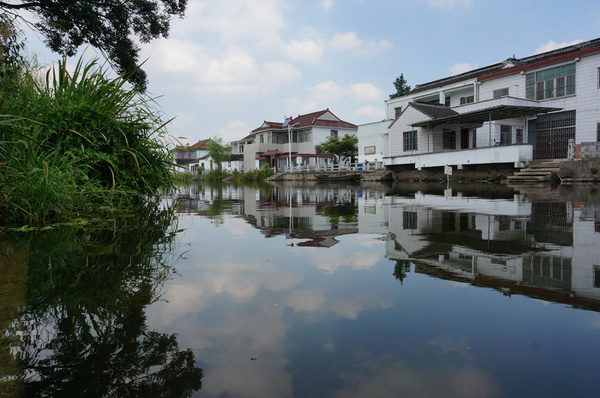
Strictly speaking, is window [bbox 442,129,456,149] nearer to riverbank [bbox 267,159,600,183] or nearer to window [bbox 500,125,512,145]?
riverbank [bbox 267,159,600,183]

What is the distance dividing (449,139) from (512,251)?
25.0m

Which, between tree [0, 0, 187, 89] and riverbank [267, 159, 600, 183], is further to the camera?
riverbank [267, 159, 600, 183]

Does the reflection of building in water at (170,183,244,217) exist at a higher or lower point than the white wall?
lower

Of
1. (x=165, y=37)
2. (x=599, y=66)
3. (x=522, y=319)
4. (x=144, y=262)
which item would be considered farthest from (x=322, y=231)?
(x=599, y=66)

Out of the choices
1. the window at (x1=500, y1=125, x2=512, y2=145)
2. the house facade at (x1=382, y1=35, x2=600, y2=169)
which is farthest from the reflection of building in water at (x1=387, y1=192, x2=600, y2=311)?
the window at (x1=500, y1=125, x2=512, y2=145)

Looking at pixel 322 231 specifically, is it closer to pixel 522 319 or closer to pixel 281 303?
pixel 281 303

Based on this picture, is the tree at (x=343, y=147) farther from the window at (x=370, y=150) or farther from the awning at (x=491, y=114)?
the awning at (x=491, y=114)

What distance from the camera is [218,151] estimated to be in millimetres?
57906

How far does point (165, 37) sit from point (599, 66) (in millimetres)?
21053

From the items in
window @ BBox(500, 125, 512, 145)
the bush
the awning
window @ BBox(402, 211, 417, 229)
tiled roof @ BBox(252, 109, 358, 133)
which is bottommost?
window @ BBox(402, 211, 417, 229)

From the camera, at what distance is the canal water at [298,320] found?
4.71ft

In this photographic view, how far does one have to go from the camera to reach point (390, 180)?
28.1 m

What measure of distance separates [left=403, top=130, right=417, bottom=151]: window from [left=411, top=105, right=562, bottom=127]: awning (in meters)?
1.38

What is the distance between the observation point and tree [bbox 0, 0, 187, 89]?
30.0ft
